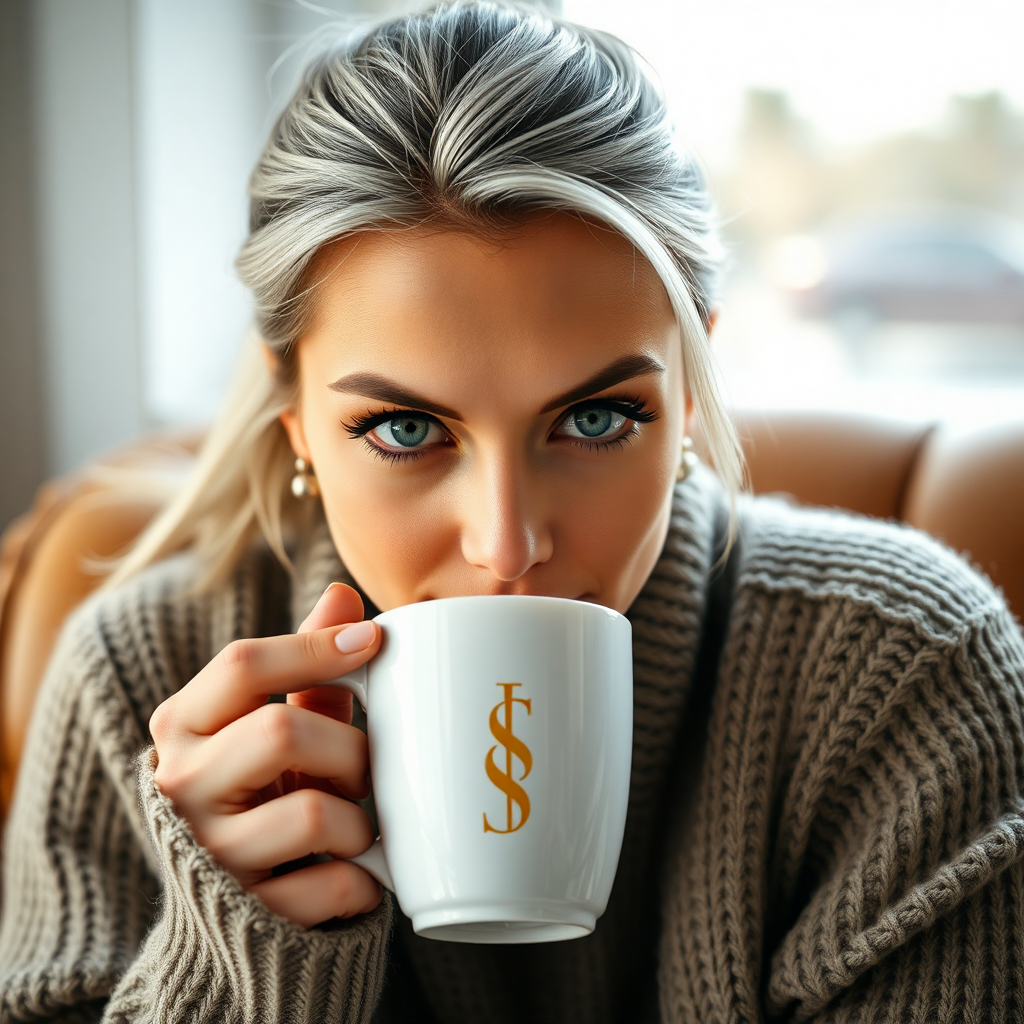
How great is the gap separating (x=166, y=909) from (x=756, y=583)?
58cm

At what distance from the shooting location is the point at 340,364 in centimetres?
76

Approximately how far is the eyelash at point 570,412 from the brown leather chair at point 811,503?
491mm

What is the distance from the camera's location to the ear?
0.93 m

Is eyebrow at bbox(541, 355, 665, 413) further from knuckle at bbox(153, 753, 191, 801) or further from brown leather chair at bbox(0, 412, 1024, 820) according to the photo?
brown leather chair at bbox(0, 412, 1024, 820)

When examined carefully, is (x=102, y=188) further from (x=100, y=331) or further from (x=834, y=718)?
(x=834, y=718)

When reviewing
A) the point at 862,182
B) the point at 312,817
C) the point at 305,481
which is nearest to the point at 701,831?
the point at 312,817

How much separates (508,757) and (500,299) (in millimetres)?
317

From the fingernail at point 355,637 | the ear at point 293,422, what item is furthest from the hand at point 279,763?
the ear at point 293,422

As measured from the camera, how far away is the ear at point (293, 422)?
0.93 m

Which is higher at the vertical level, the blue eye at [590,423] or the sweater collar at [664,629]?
the blue eye at [590,423]

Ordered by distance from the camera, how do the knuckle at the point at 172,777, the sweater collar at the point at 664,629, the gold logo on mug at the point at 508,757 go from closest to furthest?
the gold logo on mug at the point at 508,757 → the knuckle at the point at 172,777 → the sweater collar at the point at 664,629

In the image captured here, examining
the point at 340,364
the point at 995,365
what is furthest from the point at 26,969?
the point at 995,365

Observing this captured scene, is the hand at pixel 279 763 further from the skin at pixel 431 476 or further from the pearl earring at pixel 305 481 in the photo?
the pearl earring at pixel 305 481

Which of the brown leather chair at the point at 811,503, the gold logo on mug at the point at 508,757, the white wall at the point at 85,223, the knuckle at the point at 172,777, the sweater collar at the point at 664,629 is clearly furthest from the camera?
the white wall at the point at 85,223
